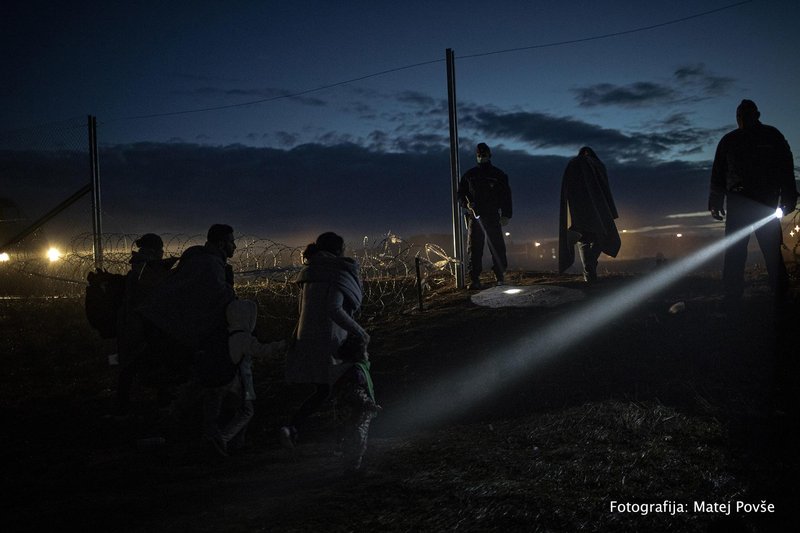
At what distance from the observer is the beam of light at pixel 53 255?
1059 centimetres

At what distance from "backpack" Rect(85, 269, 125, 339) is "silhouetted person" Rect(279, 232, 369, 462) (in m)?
2.58

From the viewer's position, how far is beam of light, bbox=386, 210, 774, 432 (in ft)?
18.3

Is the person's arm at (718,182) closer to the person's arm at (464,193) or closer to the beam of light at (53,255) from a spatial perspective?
the person's arm at (464,193)

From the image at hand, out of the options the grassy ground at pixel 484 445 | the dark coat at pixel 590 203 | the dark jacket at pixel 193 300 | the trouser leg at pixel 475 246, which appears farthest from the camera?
A: the trouser leg at pixel 475 246

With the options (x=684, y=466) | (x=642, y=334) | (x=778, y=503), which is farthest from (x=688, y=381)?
(x=778, y=503)

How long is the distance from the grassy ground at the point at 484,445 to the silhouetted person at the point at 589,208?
1440mm

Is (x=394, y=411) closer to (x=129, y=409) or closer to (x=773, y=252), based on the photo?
(x=129, y=409)

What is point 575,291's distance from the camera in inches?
333

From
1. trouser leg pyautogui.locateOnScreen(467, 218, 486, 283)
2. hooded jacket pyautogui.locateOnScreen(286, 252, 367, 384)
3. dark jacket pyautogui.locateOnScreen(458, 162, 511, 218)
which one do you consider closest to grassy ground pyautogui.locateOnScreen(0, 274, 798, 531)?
hooded jacket pyautogui.locateOnScreen(286, 252, 367, 384)

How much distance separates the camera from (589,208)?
8.99m

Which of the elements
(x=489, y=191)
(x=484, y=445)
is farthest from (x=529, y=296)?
(x=484, y=445)

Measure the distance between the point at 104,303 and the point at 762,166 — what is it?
24.4ft

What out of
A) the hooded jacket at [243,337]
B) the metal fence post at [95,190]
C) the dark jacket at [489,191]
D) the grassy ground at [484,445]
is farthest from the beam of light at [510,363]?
the metal fence post at [95,190]

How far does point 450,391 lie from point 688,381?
2332mm
